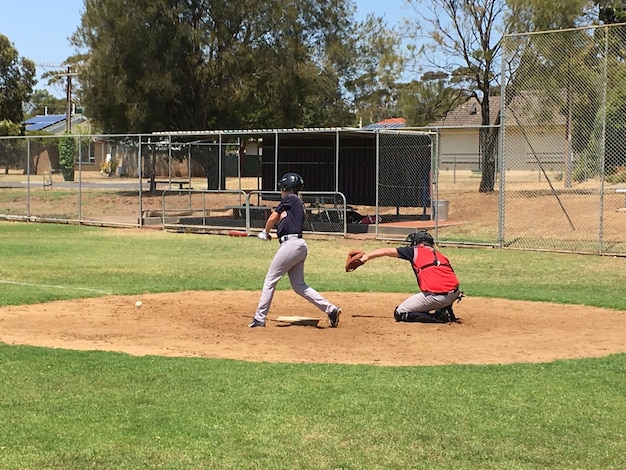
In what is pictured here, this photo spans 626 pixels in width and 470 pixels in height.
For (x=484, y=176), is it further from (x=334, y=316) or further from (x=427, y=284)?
(x=334, y=316)

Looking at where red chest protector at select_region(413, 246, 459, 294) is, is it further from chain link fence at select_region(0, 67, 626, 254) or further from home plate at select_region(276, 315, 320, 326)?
chain link fence at select_region(0, 67, 626, 254)

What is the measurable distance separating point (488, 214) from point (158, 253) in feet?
36.0

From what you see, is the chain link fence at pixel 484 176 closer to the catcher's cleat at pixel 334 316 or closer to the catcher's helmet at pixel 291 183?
the catcher's cleat at pixel 334 316

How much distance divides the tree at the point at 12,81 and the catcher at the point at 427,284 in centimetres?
4435

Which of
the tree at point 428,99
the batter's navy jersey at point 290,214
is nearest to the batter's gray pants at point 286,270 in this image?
the batter's navy jersey at point 290,214

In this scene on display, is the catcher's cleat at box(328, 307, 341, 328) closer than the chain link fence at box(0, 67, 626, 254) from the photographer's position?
Yes

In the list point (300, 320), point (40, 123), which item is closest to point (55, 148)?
point (40, 123)

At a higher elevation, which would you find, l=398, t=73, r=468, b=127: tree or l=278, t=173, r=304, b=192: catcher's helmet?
l=398, t=73, r=468, b=127: tree

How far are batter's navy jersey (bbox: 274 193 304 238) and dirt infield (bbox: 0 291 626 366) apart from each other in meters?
1.13

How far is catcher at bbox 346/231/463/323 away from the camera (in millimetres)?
10422

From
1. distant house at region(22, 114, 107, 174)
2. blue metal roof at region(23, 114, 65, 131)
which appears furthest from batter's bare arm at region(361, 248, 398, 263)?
blue metal roof at region(23, 114, 65, 131)

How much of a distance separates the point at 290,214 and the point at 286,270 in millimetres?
649

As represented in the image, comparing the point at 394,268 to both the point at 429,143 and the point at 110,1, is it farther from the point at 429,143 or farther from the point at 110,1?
the point at 110,1

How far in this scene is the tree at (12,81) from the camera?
1990 inches
